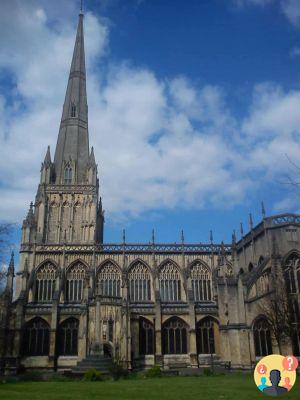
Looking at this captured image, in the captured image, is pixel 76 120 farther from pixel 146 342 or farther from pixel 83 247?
pixel 146 342

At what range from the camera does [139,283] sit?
4531cm

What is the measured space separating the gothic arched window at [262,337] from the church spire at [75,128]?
1253 inches

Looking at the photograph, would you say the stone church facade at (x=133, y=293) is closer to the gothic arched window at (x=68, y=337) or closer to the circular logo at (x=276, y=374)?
the gothic arched window at (x=68, y=337)

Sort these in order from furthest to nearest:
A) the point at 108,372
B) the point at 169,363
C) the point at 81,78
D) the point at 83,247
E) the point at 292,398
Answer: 1. the point at 81,78
2. the point at 83,247
3. the point at 169,363
4. the point at 108,372
5. the point at 292,398

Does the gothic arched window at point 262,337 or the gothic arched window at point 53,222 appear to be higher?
the gothic arched window at point 53,222

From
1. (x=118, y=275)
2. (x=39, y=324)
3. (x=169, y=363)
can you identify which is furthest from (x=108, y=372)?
(x=118, y=275)

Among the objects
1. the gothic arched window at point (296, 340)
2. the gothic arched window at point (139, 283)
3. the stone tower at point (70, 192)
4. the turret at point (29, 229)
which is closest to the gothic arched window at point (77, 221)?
the stone tower at point (70, 192)

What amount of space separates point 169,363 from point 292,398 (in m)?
27.5

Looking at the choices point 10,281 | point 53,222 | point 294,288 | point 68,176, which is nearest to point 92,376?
point 294,288

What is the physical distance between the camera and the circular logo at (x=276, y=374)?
6.02 meters

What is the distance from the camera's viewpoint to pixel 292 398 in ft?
40.8

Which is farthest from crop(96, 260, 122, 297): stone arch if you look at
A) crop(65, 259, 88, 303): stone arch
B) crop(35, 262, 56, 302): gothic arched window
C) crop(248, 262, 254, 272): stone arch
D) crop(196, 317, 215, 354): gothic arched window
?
crop(248, 262, 254, 272): stone arch

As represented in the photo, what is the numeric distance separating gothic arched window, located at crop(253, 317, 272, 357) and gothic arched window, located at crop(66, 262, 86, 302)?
64.3ft

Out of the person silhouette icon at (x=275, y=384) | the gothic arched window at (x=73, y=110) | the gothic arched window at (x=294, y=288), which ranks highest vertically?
the gothic arched window at (x=73, y=110)
